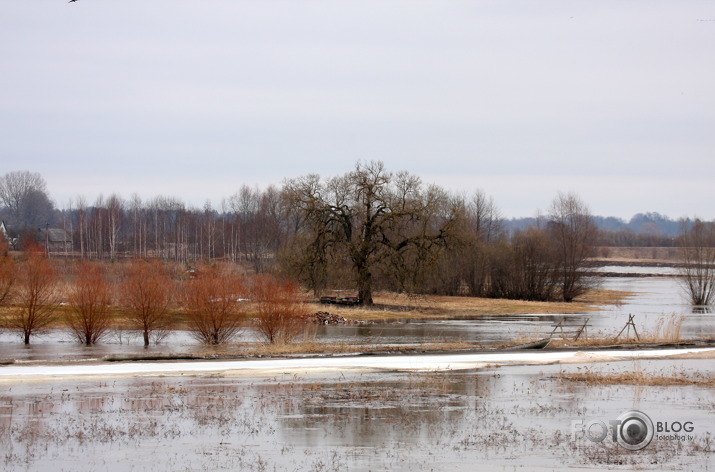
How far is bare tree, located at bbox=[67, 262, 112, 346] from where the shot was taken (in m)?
36.0

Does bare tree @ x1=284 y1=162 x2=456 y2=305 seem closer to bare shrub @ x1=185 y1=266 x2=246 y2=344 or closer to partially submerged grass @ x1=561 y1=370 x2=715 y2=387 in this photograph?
bare shrub @ x1=185 y1=266 x2=246 y2=344

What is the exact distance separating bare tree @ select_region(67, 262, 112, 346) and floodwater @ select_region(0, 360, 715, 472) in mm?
14606

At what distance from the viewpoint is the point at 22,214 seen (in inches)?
6860

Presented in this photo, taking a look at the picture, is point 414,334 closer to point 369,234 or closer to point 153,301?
point 153,301

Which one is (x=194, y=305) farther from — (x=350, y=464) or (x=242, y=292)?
(x=350, y=464)

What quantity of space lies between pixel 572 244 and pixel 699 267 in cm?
1368

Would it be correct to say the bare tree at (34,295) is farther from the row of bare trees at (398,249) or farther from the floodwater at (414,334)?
the row of bare trees at (398,249)

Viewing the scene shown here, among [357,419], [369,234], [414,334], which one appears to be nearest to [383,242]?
[369,234]

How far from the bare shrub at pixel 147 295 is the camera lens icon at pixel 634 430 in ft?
80.5

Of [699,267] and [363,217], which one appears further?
[699,267]

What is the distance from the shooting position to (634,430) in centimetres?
1545

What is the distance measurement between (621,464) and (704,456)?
1624 mm

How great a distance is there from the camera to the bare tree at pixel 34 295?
36.7 m

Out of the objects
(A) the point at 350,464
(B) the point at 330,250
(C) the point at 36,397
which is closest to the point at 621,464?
(A) the point at 350,464
